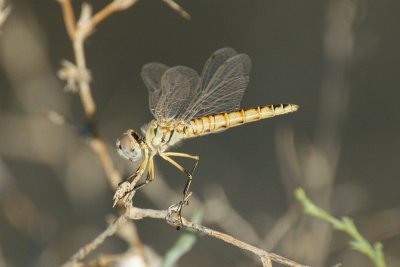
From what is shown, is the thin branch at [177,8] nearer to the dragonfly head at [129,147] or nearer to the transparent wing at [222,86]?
the dragonfly head at [129,147]

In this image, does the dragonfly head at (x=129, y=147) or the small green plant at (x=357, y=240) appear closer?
the small green plant at (x=357, y=240)

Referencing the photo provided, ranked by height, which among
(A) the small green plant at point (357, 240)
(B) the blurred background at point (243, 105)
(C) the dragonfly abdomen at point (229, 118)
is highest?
(B) the blurred background at point (243, 105)

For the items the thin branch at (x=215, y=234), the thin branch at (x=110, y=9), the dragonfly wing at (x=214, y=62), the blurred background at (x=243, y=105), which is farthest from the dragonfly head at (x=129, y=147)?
the blurred background at (x=243, y=105)

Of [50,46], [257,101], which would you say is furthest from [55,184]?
[257,101]

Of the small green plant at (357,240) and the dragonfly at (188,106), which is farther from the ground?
the dragonfly at (188,106)

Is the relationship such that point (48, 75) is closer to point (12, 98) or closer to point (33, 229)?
point (33, 229)

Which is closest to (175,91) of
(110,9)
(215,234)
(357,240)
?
(110,9)

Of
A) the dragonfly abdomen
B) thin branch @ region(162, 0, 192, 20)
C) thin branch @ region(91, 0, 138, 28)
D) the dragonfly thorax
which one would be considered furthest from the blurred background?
thin branch @ region(162, 0, 192, 20)
